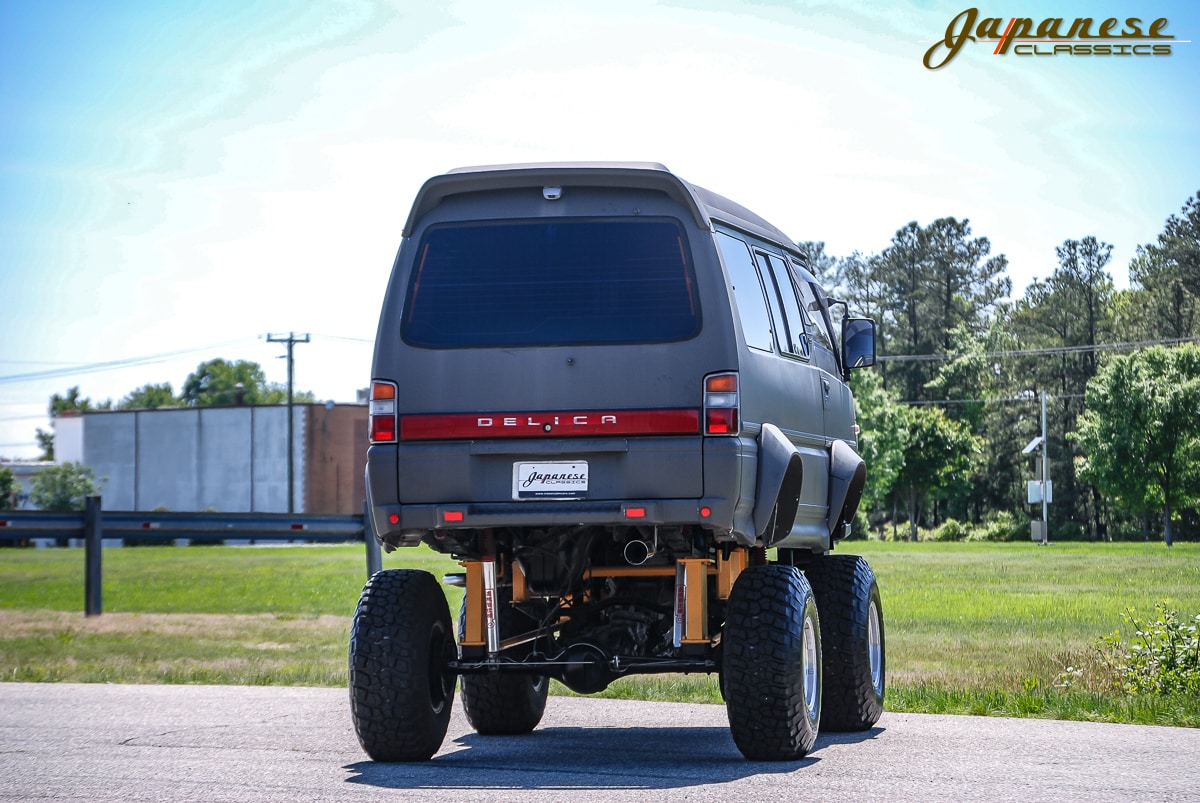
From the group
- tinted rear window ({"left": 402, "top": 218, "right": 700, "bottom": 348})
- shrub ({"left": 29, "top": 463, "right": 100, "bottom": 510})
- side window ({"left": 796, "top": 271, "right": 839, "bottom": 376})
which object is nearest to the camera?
tinted rear window ({"left": 402, "top": 218, "right": 700, "bottom": 348})

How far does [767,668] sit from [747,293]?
6.68ft

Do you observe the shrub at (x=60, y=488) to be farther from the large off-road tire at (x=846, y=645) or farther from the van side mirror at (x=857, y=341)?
the large off-road tire at (x=846, y=645)

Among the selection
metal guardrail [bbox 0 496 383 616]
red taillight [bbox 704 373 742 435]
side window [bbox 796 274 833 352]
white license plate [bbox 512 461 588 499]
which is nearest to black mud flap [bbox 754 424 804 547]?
red taillight [bbox 704 373 742 435]

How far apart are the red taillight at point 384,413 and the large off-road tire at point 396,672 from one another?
2.75 ft

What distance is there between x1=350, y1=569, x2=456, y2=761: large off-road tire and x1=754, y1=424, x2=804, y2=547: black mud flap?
1.78 meters

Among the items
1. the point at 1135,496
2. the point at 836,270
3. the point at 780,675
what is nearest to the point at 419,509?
the point at 780,675

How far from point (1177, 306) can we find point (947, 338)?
62.1ft

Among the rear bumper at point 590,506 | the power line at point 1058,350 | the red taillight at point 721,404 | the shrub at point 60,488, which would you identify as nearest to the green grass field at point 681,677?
the rear bumper at point 590,506

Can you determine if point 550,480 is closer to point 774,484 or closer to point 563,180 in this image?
point 774,484

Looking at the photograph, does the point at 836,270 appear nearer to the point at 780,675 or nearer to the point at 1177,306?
the point at 1177,306

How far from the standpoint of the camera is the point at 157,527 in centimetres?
1866

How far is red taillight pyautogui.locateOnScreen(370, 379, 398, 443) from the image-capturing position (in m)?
8.12

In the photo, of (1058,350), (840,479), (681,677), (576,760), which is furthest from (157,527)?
(1058,350)

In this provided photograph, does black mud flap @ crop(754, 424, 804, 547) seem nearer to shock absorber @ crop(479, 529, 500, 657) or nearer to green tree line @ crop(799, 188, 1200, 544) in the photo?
shock absorber @ crop(479, 529, 500, 657)
